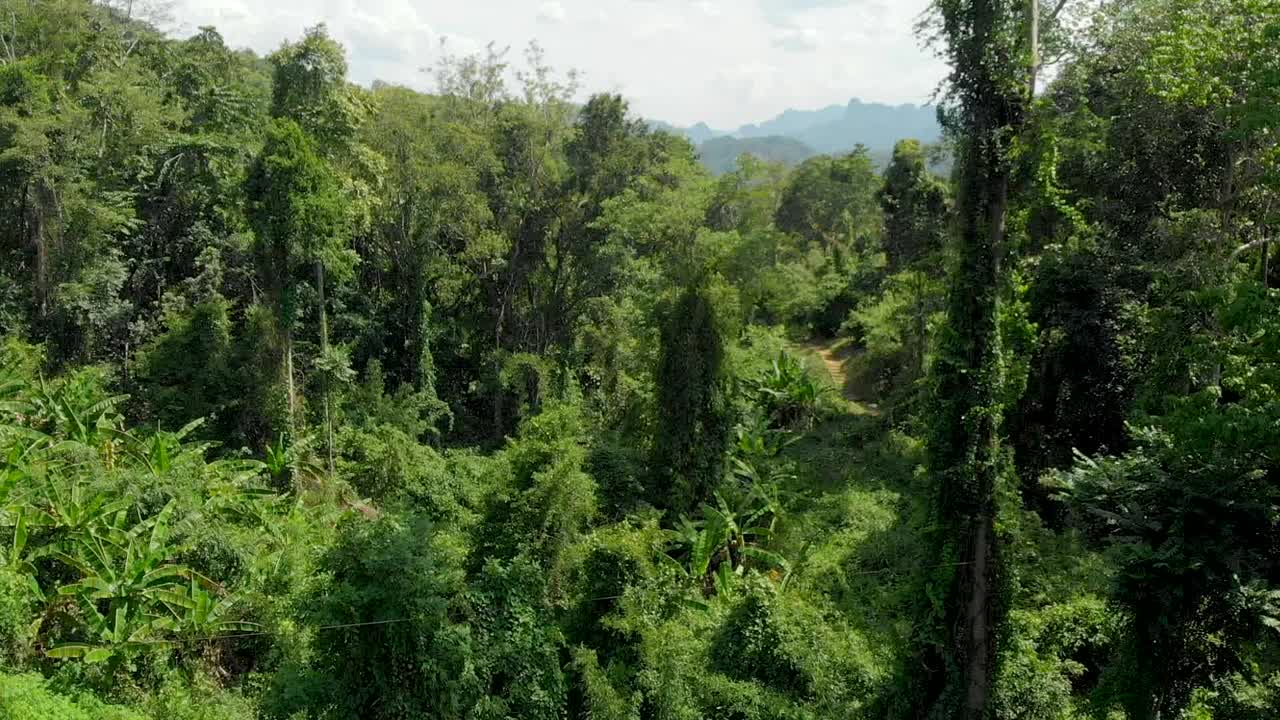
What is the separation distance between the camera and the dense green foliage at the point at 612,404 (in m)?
8.57

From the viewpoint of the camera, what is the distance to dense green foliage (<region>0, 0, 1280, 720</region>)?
28.1 feet

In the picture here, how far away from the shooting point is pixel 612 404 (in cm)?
2180

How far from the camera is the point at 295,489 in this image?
17.7 metres

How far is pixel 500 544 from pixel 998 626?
635cm

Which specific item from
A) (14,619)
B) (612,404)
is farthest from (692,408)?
(14,619)

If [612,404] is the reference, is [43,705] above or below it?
below

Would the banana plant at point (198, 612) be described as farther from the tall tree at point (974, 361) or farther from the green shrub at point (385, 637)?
the tall tree at point (974, 361)

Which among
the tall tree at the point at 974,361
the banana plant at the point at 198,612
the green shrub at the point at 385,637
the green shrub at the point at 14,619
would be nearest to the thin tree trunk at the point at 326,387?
the banana plant at the point at 198,612

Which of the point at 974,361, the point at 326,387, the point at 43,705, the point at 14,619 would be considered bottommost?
the point at 43,705

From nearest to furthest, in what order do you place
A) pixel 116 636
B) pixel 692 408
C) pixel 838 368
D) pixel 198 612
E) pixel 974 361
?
pixel 974 361
pixel 116 636
pixel 198 612
pixel 692 408
pixel 838 368

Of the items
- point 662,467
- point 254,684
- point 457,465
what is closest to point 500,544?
point 254,684

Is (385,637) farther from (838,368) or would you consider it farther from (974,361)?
(838,368)

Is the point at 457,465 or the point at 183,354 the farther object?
the point at 183,354

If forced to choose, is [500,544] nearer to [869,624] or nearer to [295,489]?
[869,624]
